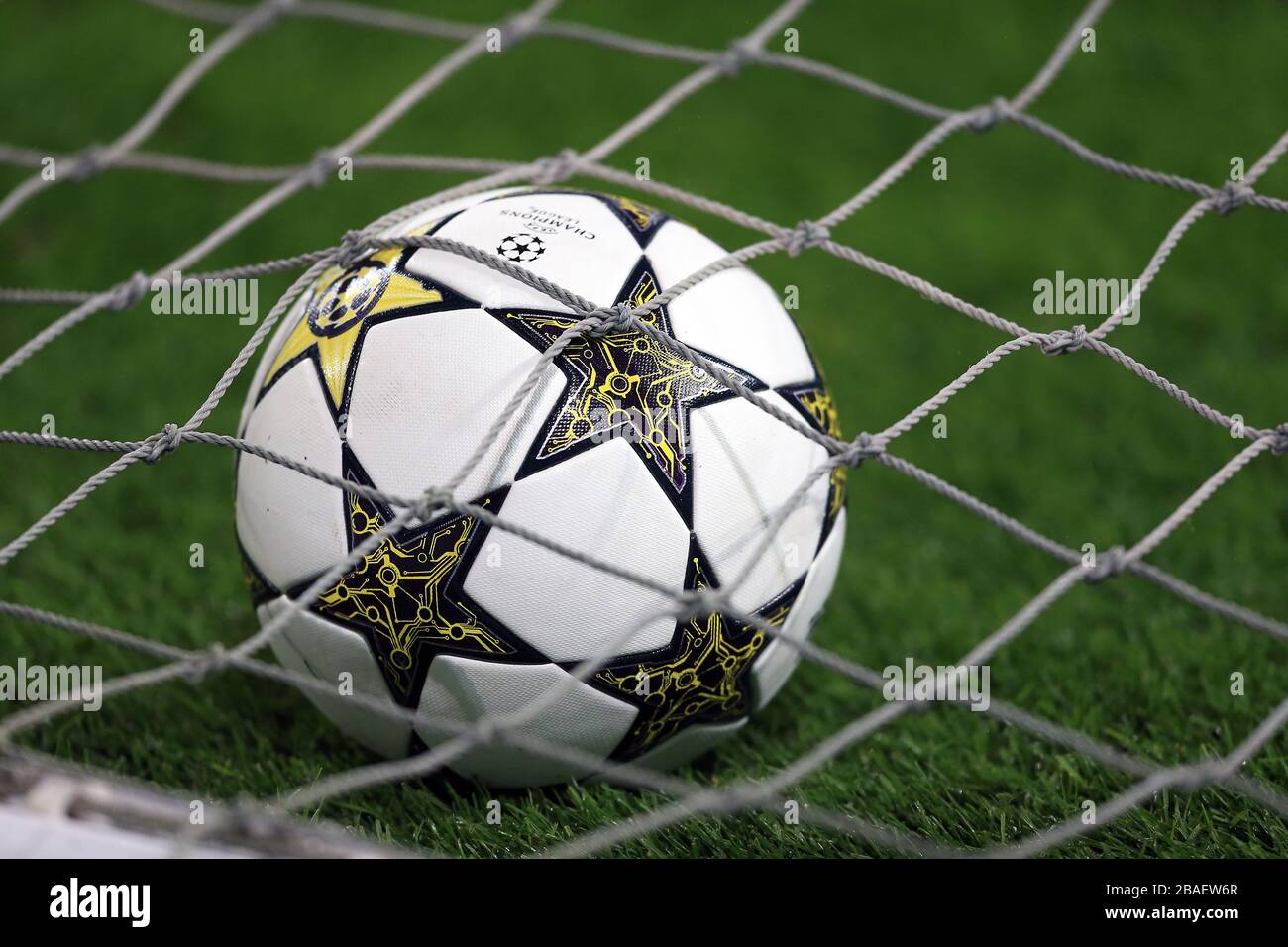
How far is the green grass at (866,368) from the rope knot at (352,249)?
0.76 metres

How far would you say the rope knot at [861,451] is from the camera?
156 centimetres

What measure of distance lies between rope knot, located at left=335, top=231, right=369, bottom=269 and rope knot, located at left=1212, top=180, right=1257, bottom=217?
126cm

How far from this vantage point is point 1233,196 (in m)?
1.84

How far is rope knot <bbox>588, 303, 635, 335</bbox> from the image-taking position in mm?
1513

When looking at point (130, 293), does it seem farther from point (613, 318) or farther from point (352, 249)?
point (613, 318)

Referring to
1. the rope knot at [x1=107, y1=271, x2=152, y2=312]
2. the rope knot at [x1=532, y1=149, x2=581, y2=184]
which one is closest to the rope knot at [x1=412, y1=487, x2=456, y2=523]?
the rope knot at [x1=107, y1=271, x2=152, y2=312]

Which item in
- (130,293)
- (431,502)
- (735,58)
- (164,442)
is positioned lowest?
(431,502)

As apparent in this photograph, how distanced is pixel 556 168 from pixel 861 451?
2.48ft

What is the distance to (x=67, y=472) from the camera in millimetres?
2875

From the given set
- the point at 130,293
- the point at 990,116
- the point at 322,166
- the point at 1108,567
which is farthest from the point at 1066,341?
the point at 130,293

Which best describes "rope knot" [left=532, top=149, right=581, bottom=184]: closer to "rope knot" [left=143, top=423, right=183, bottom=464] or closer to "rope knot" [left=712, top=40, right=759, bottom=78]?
"rope knot" [left=712, top=40, right=759, bottom=78]

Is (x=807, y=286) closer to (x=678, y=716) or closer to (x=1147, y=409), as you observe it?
(x=1147, y=409)

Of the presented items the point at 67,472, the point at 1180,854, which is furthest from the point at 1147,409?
the point at 67,472

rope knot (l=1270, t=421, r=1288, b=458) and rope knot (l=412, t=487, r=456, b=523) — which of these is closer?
rope knot (l=412, t=487, r=456, b=523)
